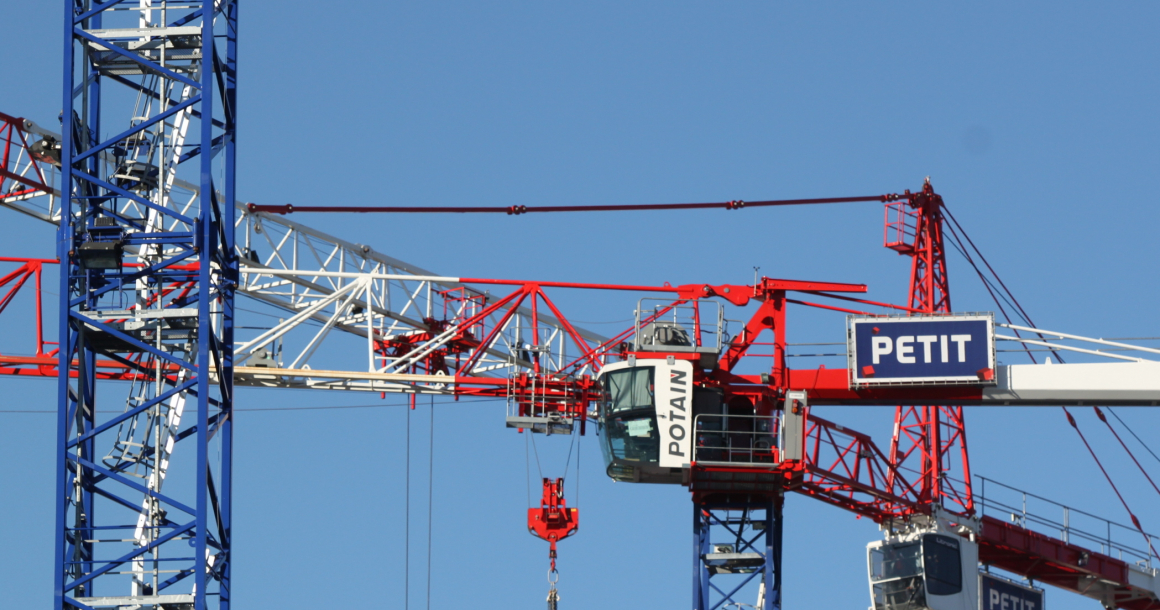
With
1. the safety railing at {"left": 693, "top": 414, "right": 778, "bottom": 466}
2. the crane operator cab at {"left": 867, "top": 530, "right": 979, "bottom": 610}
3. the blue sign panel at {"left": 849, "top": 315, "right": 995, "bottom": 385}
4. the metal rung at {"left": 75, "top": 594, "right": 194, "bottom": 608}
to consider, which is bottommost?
the crane operator cab at {"left": 867, "top": 530, "right": 979, "bottom": 610}

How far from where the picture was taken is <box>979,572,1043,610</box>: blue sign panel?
233ft

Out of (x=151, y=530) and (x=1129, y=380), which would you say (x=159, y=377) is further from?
(x=1129, y=380)

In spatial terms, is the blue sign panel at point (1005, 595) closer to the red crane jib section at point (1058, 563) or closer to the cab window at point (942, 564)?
the red crane jib section at point (1058, 563)

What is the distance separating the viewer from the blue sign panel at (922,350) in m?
59.3

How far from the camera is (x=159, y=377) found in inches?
1940

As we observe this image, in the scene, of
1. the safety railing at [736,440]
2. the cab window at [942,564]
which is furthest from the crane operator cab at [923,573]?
the safety railing at [736,440]

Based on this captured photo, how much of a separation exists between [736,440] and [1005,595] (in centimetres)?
1726

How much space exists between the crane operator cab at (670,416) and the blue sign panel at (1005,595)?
14.5 metres

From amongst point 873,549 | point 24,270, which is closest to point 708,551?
point 873,549

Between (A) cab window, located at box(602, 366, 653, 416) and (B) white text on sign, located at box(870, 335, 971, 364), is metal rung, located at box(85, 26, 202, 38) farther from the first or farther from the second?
(B) white text on sign, located at box(870, 335, 971, 364)

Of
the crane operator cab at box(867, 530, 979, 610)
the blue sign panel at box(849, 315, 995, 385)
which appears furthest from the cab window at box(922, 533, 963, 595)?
the blue sign panel at box(849, 315, 995, 385)

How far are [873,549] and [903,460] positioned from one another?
341 centimetres

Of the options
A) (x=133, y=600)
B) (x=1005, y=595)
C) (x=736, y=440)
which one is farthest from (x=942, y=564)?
(x=133, y=600)

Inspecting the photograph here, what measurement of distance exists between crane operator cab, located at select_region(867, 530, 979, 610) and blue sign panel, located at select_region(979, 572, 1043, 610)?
205 centimetres
